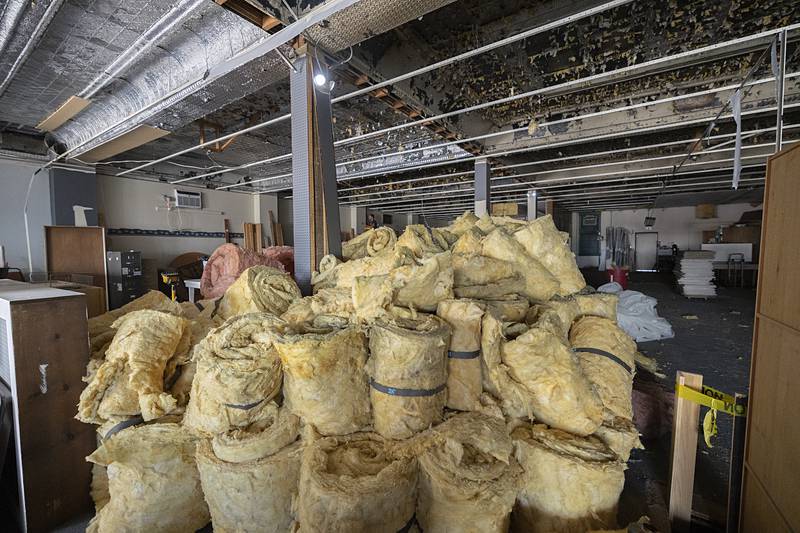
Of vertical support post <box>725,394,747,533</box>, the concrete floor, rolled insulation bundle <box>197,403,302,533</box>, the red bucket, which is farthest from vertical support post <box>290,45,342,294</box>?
the red bucket

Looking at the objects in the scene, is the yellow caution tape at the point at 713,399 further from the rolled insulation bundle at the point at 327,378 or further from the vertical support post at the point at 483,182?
the vertical support post at the point at 483,182

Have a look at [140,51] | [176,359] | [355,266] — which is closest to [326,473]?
[355,266]

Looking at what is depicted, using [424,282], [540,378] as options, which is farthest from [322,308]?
[540,378]

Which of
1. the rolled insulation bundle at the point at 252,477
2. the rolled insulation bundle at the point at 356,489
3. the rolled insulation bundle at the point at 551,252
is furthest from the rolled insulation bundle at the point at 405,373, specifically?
the rolled insulation bundle at the point at 551,252

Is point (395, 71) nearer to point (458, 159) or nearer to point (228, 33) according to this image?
point (228, 33)

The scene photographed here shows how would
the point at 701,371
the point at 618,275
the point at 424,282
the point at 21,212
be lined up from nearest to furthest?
the point at 424,282 → the point at 701,371 → the point at 21,212 → the point at 618,275

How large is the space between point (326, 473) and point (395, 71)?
2.64 meters

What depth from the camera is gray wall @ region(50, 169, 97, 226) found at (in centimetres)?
461

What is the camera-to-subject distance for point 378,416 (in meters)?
1.26

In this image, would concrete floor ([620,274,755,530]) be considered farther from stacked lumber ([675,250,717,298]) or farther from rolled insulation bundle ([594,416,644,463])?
rolled insulation bundle ([594,416,644,463])

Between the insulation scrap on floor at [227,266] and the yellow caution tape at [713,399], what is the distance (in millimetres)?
2342

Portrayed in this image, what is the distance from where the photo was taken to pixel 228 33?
1.99 m

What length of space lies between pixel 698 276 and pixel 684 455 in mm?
7395

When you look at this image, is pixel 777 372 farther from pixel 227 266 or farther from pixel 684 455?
pixel 227 266
